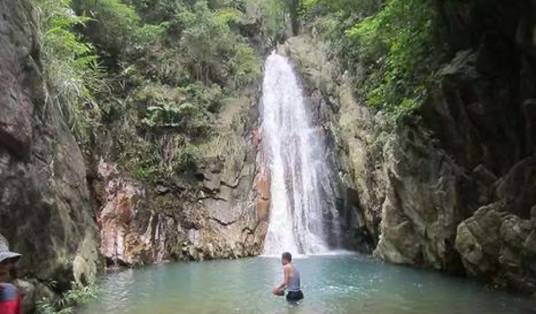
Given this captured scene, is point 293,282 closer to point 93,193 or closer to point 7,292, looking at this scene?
point 7,292

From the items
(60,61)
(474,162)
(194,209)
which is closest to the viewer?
(60,61)

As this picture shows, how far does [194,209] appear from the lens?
2431 centimetres

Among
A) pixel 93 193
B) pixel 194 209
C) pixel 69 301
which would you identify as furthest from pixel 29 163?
pixel 194 209

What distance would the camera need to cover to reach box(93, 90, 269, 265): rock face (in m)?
21.9

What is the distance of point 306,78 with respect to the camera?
31.1 metres

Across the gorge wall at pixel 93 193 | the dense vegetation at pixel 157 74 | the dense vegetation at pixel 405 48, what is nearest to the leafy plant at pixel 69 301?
the gorge wall at pixel 93 193

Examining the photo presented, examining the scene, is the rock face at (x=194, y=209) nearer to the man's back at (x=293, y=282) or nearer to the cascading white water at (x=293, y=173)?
the cascading white water at (x=293, y=173)

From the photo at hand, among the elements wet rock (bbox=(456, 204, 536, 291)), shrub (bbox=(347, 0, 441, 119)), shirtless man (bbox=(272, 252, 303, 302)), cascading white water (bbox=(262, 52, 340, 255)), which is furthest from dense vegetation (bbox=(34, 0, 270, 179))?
wet rock (bbox=(456, 204, 536, 291))

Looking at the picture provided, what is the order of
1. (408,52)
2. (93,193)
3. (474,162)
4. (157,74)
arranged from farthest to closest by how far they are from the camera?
(157,74) < (93,193) < (408,52) < (474,162)

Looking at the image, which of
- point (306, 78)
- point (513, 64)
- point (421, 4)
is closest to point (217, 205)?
point (306, 78)

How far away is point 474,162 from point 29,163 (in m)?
11.2

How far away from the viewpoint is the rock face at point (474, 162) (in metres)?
12.3

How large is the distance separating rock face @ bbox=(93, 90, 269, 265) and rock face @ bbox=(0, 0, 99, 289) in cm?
976

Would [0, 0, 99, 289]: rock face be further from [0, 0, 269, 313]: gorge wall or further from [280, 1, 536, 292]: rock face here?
[280, 1, 536, 292]: rock face
